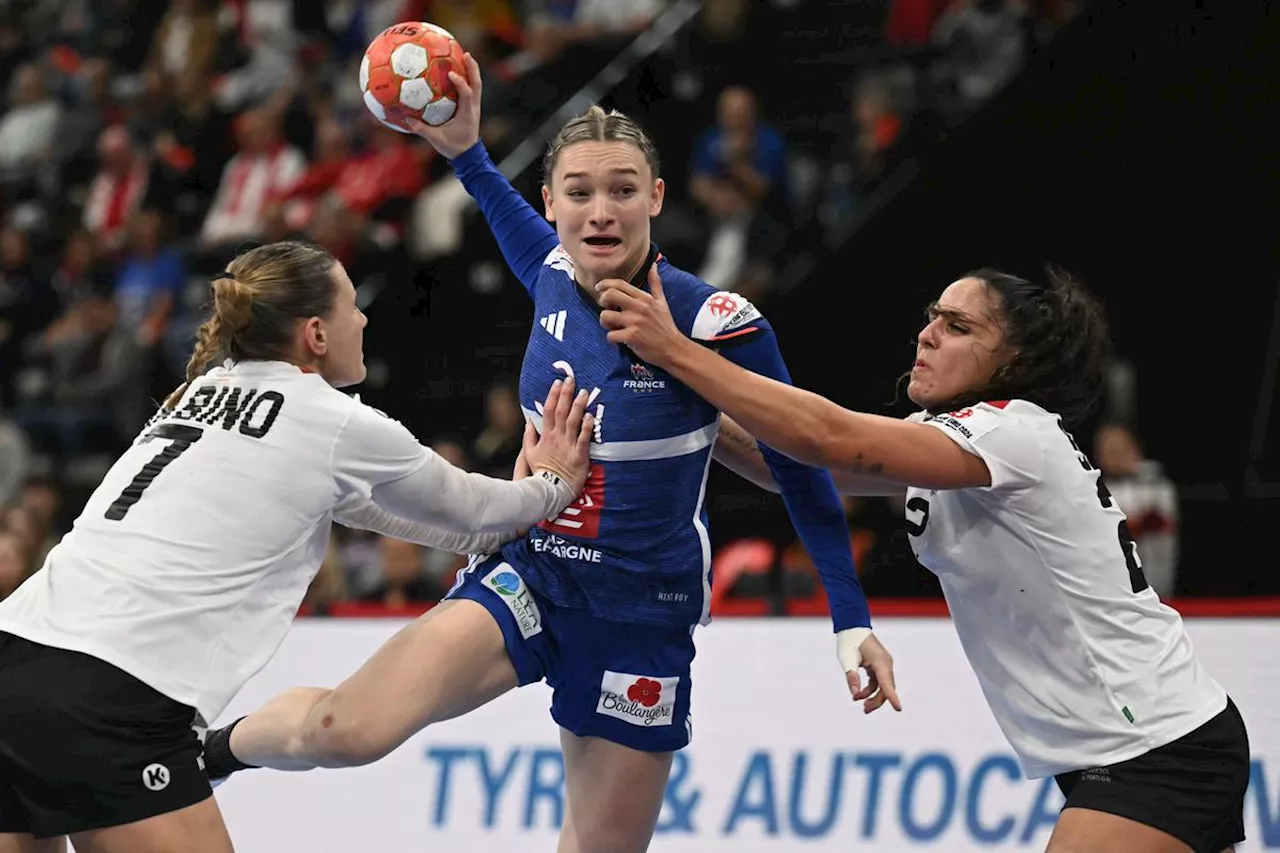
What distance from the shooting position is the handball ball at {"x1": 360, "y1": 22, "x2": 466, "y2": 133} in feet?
15.1

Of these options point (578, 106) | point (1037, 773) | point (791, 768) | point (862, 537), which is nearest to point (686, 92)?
point (578, 106)

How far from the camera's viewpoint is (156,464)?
357 centimetres

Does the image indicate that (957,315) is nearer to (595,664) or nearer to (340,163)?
(595,664)

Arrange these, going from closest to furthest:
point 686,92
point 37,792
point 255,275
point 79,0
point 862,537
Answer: point 37,792 < point 255,275 < point 862,537 < point 686,92 < point 79,0

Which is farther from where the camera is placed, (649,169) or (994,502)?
(649,169)

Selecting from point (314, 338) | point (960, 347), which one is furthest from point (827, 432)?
Answer: point (314, 338)

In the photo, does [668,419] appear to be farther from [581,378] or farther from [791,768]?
[791,768]

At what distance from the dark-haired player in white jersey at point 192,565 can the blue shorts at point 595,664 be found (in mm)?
425

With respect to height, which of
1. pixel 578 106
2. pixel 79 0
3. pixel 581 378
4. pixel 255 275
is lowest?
pixel 581 378

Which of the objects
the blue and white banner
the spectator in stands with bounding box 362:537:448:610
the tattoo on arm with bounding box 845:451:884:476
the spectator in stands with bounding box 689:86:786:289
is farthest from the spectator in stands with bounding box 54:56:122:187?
the tattoo on arm with bounding box 845:451:884:476

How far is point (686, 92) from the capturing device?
10.7 m

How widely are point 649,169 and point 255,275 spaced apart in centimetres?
111

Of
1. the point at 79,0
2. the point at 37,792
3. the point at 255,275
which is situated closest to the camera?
the point at 37,792

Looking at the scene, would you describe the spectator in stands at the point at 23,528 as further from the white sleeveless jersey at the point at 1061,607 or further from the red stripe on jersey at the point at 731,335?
the white sleeveless jersey at the point at 1061,607
